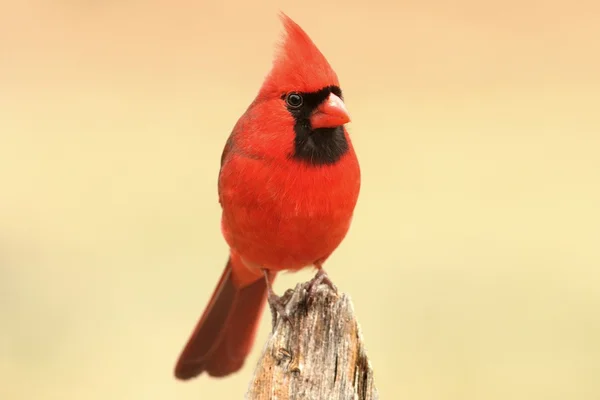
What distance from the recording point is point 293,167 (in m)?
2.81

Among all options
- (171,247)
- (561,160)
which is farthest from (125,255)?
(561,160)

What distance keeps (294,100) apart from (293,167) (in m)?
0.18

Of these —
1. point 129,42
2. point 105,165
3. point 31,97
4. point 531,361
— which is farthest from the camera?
point 129,42

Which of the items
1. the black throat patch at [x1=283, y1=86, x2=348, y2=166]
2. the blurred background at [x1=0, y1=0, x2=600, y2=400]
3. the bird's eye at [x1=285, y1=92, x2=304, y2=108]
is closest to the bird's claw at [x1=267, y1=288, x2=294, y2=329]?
the black throat patch at [x1=283, y1=86, x2=348, y2=166]

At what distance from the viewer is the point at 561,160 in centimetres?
603

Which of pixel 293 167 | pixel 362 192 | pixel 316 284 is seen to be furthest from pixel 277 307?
pixel 362 192

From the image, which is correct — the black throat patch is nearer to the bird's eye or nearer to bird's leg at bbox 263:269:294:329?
the bird's eye

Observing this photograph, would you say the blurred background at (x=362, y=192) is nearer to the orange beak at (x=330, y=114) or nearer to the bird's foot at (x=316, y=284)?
the bird's foot at (x=316, y=284)

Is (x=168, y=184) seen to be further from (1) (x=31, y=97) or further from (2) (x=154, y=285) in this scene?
(1) (x=31, y=97)

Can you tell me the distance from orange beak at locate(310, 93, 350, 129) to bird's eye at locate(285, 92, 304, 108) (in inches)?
2.0

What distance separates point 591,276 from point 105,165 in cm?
260

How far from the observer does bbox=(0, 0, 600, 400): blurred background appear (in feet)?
14.1

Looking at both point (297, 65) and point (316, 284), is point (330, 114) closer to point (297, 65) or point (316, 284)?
point (297, 65)

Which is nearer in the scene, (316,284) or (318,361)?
(318,361)
